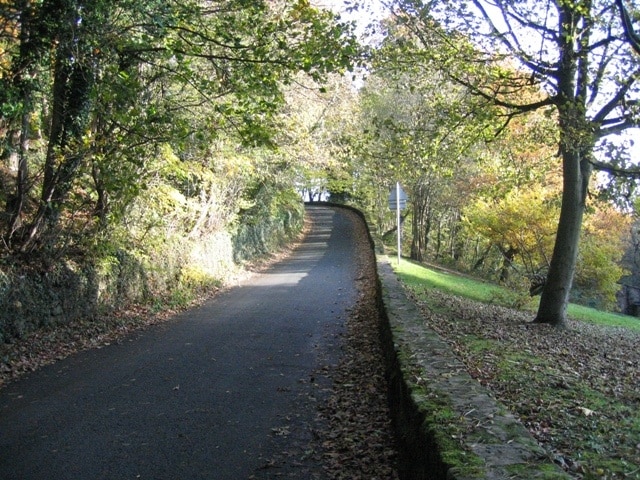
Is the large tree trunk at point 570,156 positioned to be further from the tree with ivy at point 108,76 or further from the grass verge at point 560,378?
the tree with ivy at point 108,76

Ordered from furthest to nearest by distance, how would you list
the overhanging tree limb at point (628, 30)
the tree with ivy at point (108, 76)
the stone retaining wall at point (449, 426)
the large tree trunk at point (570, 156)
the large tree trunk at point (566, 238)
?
the large tree trunk at point (566, 238) < the large tree trunk at point (570, 156) < the overhanging tree limb at point (628, 30) < the tree with ivy at point (108, 76) < the stone retaining wall at point (449, 426)

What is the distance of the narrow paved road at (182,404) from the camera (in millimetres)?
5250

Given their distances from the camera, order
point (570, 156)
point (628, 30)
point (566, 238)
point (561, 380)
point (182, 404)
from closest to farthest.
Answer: point (182, 404) → point (561, 380) → point (628, 30) → point (570, 156) → point (566, 238)

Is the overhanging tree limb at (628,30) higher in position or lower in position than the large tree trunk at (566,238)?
higher

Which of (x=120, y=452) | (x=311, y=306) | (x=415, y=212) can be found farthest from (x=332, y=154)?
(x=120, y=452)

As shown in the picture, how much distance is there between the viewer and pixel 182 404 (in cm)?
693

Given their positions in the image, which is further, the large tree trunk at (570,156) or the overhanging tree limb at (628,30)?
the large tree trunk at (570,156)

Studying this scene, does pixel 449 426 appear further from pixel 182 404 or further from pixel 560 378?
pixel 560 378

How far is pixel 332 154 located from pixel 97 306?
15.0 metres

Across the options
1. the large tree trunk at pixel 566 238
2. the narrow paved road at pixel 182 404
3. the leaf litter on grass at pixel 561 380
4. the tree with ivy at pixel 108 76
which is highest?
the tree with ivy at pixel 108 76

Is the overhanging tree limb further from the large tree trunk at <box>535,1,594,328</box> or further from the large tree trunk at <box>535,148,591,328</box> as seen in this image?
the large tree trunk at <box>535,148,591,328</box>

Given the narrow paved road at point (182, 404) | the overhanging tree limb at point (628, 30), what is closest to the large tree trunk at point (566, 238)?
the overhanging tree limb at point (628, 30)

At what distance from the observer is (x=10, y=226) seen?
10156 mm

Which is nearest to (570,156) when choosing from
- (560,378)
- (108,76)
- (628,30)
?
(628,30)
